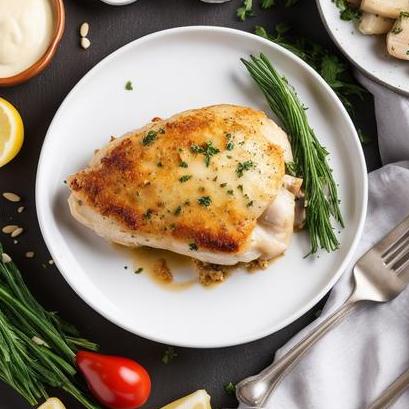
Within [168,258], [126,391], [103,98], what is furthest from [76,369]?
[103,98]

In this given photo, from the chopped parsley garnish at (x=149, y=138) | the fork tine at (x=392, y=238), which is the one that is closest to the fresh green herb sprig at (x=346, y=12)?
the fork tine at (x=392, y=238)

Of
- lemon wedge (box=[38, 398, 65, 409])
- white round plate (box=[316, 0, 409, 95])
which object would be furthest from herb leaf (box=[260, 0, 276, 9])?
lemon wedge (box=[38, 398, 65, 409])

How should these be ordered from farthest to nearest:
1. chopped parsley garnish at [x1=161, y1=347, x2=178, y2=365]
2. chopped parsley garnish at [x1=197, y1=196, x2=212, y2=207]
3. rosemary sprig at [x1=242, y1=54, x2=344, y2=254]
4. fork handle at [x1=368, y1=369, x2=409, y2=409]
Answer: chopped parsley garnish at [x1=161, y1=347, x2=178, y2=365] → fork handle at [x1=368, y1=369, x2=409, y2=409] → rosemary sprig at [x1=242, y1=54, x2=344, y2=254] → chopped parsley garnish at [x1=197, y1=196, x2=212, y2=207]

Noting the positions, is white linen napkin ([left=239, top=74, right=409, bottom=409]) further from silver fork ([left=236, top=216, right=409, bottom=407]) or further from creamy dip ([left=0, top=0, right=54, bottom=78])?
creamy dip ([left=0, top=0, right=54, bottom=78])

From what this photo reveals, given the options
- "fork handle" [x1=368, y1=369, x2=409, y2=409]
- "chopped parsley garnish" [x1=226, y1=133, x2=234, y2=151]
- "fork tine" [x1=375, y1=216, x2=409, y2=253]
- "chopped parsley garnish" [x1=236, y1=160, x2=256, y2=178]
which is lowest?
"fork handle" [x1=368, y1=369, x2=409, y2=409]

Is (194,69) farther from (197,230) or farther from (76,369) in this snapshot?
(76,369)

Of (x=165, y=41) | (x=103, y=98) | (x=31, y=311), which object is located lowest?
(x=31, y=311)
